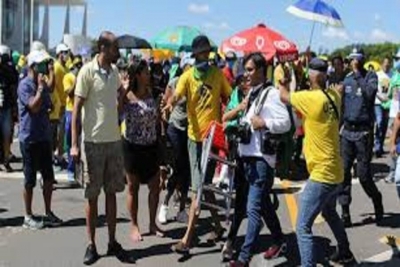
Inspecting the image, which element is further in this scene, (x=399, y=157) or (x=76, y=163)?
(x=76, y=163)

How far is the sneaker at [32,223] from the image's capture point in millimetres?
8219

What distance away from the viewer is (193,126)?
24.3 feet

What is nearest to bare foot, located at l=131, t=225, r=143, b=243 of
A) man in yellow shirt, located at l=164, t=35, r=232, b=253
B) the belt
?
man in yellow shirt, located at l=164, t=35, r=232, b=253

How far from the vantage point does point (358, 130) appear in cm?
841

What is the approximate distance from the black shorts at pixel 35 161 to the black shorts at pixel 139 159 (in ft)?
4.24

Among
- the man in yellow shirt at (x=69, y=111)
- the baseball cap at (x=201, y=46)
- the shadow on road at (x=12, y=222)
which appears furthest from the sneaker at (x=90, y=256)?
the man in yellow shirt at (x=69, y=111)

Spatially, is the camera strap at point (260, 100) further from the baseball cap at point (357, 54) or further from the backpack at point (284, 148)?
the baseball cap at point (357, 54)

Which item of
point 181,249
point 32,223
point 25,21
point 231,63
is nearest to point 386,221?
point 181,249

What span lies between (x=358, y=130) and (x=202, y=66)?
2.21 m

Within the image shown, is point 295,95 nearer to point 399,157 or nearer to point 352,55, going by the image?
point 399,157

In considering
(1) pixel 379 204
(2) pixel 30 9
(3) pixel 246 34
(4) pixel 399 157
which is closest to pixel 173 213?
(1) pixel 379 204

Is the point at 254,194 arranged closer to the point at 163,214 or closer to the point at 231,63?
the point at 163,214

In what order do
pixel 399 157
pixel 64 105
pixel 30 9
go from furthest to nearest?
pixel 30 9 < pixel 64 105 < pixel 399 157

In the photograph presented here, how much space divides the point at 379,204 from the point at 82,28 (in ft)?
198
